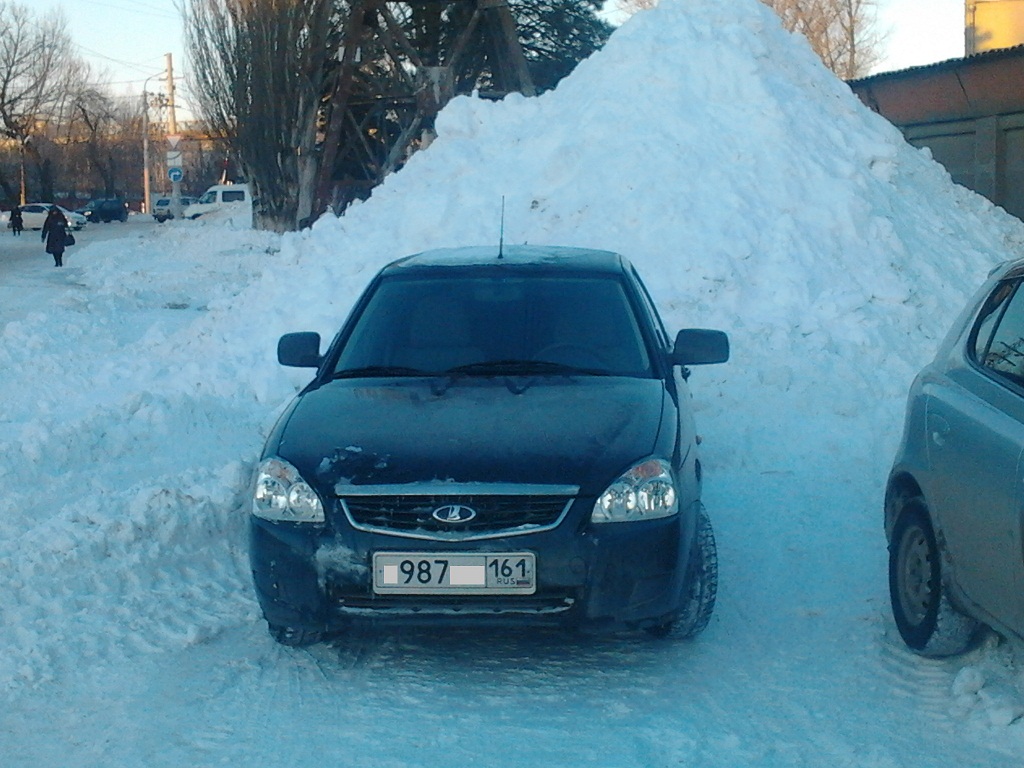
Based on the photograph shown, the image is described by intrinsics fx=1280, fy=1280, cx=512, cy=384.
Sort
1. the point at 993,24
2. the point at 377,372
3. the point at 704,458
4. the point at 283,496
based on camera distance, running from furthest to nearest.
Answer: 1. the point at 993,24
2. the point at 704,458
3. the point at 377,372
4. the point at 283,496

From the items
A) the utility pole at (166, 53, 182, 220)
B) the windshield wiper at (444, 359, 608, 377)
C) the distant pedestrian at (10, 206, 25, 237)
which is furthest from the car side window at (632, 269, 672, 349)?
the distant pedestrian at (10, 206, 25, 237)

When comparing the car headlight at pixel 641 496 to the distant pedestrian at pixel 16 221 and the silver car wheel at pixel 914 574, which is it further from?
the distant pedestrian at pixel 16 221

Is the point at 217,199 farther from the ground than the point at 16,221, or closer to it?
farther from the ground

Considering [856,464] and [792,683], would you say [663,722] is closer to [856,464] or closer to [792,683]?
[792,683]

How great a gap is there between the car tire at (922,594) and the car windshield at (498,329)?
127 cm

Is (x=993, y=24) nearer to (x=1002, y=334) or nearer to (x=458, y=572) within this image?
(x=1002, y=334)

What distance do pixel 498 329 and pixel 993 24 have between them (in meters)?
37.4

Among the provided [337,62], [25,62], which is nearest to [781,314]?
[337,62]

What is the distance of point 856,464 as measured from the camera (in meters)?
7.80

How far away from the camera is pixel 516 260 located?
6203 mm

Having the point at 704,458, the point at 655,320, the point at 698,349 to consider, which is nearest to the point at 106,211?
the point at 704,458

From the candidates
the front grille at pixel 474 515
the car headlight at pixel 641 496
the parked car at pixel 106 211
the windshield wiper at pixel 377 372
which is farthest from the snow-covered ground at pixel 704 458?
the parked car at pixel 106 211

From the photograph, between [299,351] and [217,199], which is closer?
[299,351]

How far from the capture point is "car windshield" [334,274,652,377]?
556 centimetres
